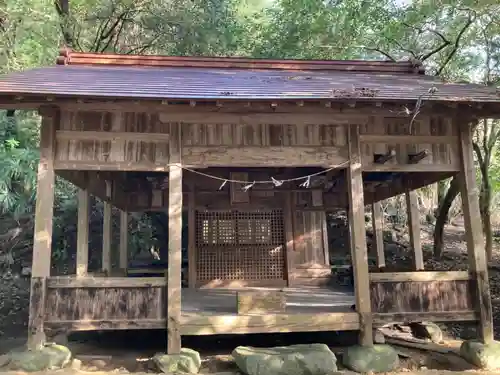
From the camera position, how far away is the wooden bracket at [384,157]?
748cm

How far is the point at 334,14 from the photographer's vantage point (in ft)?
45.1

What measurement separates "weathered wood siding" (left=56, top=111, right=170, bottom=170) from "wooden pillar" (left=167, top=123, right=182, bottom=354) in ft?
0.54

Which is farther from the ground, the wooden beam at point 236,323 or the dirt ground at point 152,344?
the wooden beam at point 236,323

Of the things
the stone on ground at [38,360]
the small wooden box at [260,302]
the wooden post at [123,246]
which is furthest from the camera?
the wooden post at [123,246]

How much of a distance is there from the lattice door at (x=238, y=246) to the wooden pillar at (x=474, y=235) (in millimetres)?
5513

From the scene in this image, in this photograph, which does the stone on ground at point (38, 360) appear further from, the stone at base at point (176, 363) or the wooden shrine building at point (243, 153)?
the stone at base at point (176, 363)

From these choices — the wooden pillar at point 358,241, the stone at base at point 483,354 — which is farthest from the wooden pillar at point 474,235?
the wooden pillar at point 358,241

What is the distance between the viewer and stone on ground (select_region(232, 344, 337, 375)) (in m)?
6.23

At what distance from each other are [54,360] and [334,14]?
12308mm

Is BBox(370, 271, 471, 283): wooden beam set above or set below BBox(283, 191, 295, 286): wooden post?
below

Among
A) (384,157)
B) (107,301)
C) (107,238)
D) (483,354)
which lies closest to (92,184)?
(107,238)

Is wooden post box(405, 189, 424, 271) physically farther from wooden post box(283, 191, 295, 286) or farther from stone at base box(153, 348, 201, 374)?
stone at base box(153, 348, 201, 374)

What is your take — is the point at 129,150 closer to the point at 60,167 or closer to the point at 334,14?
the point at 60,167

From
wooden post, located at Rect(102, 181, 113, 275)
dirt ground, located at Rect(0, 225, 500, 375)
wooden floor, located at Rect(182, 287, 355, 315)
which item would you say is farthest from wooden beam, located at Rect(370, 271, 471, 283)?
wooden post, located at Rect(102, 181, 113, 275)
